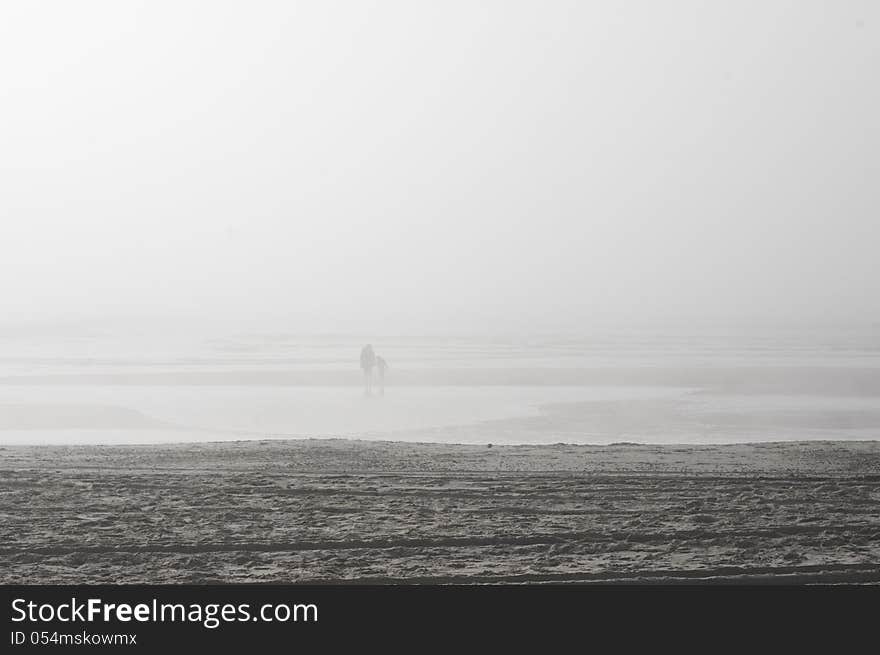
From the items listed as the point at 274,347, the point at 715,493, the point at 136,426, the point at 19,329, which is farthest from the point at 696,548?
the point at 19,329

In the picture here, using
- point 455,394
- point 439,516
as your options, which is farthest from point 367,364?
point 439,516

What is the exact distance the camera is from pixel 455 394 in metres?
26.9

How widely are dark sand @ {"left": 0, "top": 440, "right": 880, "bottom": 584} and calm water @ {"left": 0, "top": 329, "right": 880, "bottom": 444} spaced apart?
20.9ft

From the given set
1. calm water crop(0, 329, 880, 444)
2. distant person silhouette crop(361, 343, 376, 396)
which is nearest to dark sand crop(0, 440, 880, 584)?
calm water crop(0, 329, 880, 444)

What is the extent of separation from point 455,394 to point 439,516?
58.3 feet

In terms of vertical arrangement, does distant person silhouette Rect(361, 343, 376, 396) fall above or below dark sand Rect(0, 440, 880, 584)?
above

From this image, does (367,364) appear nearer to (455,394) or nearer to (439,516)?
(455,394)

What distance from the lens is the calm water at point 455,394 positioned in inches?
787

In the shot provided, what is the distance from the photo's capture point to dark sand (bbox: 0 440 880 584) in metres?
7.52

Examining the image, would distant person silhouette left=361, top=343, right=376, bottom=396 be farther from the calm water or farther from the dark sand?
the dark sand

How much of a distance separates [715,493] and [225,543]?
4.98 metres

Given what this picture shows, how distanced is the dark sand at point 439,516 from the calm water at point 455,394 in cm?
637

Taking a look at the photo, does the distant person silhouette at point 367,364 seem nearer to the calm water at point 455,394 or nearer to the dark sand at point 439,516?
the calm water at point 455,394
